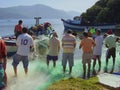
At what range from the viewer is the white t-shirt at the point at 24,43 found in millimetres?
13547

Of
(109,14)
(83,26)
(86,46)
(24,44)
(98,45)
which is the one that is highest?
(24,44)

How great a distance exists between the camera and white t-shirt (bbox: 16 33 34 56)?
13547 mm

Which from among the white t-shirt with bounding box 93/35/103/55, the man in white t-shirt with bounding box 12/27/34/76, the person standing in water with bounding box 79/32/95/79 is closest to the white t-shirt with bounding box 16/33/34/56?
the man in white t-shirt with bounding box 12/27/34/76

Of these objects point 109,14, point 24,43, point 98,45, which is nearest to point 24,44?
point 24,43

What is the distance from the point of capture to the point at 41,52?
63.8ft

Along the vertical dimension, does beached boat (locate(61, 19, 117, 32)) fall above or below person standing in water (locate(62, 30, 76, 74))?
below

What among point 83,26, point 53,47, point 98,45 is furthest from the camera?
point 83,26

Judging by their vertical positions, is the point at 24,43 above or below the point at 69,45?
above

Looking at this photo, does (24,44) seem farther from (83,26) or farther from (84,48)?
(83,26)

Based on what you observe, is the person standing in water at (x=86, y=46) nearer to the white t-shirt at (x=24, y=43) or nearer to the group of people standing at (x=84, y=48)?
the group of people standing at (x=84, y=48)

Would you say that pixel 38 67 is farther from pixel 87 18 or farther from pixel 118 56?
pixel 87 18

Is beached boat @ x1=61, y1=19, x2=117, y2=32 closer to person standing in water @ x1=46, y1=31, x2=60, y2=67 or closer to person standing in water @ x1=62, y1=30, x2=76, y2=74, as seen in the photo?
person standing in water @ x1=46, y1=31, x2=60, y2=67

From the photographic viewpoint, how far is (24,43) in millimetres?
13570

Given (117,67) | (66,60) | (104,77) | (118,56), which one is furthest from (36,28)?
(104,77)
